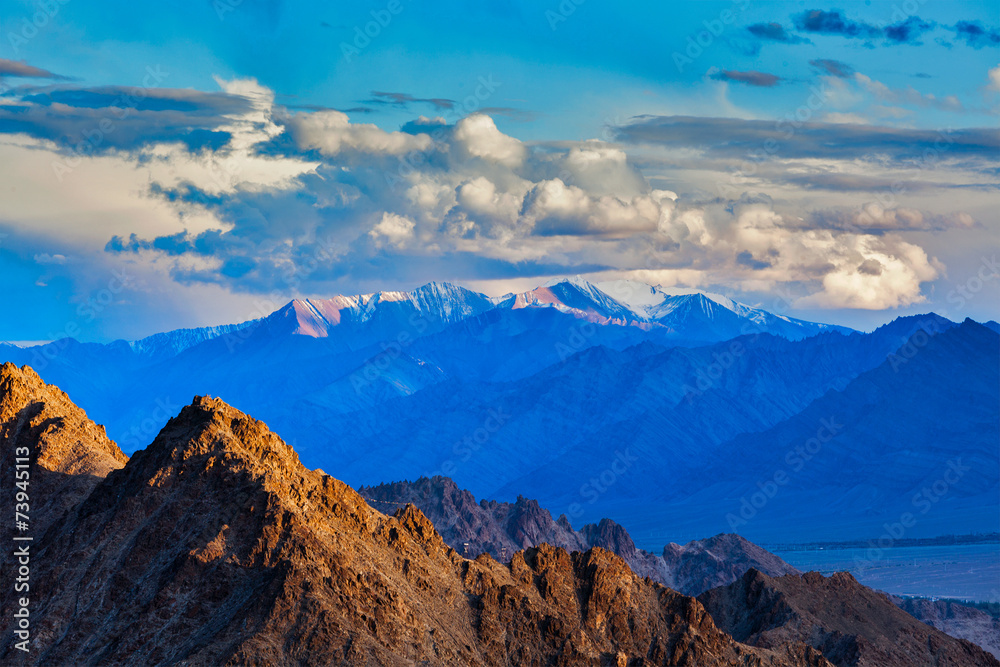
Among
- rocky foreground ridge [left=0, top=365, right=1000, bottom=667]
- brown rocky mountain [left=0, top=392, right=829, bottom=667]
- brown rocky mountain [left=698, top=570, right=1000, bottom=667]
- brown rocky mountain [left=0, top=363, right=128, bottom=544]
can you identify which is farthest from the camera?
brown rocky mountain [left=698, top=570, right=1000, bottom=667]

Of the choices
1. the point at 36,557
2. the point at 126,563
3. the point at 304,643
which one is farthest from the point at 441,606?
the point at 36,557

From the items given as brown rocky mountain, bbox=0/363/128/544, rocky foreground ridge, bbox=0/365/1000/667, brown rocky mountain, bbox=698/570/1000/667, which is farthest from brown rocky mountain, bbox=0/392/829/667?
brown rocky mountain, bbox=698/570/1000/667

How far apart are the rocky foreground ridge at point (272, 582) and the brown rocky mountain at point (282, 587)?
0.50 feet

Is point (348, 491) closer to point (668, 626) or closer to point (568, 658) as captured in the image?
point (568, 658)

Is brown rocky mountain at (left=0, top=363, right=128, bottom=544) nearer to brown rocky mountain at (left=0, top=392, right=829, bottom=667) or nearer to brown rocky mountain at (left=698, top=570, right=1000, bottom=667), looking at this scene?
brown rocky mountain at (left=0, top=392, right=829, bottom=667)

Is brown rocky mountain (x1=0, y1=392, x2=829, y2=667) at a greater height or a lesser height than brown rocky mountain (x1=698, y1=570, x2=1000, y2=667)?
lesser

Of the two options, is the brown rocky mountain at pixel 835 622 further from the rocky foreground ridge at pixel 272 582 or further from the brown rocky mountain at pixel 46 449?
the brown rocky mountain at pixel 46 449

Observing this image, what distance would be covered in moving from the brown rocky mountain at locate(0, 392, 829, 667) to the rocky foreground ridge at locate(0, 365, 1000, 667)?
153 mm

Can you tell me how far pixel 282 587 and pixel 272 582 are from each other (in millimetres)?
1337

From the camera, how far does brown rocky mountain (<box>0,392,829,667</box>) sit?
85312 mm

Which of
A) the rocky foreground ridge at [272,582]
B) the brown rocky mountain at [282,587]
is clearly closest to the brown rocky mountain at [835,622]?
the rocky foreground ridge at [272,582]

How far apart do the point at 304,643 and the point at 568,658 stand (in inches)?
1058

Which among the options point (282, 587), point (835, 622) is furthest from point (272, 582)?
point (835, 622)

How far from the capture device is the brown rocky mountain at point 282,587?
8531 centimetres
